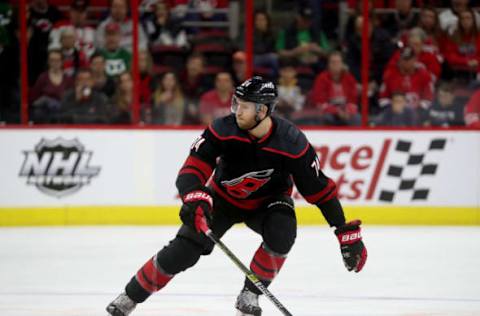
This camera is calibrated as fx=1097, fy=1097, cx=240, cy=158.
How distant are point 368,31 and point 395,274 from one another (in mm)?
3392

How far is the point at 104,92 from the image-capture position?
951 cm

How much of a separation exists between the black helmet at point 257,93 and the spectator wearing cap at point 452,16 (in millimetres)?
5153

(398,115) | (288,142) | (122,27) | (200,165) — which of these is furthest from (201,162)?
(398,115)

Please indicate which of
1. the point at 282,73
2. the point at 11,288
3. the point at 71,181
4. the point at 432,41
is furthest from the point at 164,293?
the point at 432,41

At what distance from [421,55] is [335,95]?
0.83 m

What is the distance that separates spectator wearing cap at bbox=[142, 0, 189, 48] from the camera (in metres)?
9.43

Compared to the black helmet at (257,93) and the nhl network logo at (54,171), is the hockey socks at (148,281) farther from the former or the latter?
the nhl network logo at (54,171)

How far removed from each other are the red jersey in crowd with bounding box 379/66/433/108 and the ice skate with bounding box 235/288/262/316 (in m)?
4.84

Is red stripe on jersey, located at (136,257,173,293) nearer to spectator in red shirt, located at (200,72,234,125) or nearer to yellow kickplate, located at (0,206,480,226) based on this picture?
yellow kickplate, located at (0,206,480,226)

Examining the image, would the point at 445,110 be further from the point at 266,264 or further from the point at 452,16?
the point at 266,264

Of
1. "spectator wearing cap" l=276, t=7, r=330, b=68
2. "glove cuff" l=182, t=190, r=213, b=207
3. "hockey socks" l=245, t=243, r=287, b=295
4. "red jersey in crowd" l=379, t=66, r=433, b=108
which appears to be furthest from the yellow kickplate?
"glove cuff" l=182, t=190, r=213, b=207

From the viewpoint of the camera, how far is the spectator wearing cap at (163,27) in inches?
371

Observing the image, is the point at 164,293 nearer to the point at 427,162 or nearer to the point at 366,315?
the point at 366,315

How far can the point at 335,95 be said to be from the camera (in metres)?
9.56
